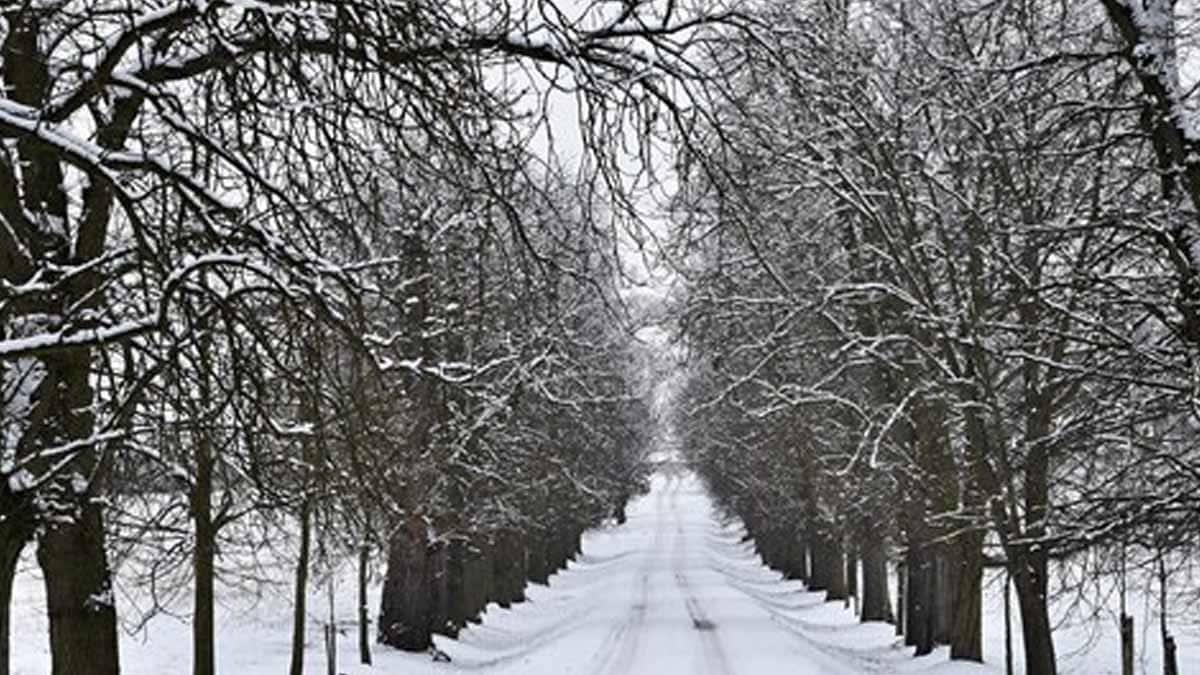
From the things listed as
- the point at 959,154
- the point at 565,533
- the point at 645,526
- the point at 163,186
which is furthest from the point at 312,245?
the point at 645,526

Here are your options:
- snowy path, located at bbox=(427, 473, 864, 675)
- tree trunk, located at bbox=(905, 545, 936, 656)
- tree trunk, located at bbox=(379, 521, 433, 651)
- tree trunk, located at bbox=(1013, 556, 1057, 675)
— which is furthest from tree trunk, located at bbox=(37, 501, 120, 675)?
tree trunk, located at bbox=(905, 545, 936, 656)

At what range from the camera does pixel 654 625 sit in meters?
34.3

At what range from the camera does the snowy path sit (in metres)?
26.5

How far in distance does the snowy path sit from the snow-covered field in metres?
0.05

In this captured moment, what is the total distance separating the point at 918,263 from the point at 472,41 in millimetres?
13688

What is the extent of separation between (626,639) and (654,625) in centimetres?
335

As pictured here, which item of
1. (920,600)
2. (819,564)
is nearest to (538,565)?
(819,564)

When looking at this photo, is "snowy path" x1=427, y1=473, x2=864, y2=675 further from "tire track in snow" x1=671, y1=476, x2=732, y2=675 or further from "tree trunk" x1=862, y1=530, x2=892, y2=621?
"tree trunk" x1=862, y1=530, x2=892, y2=621

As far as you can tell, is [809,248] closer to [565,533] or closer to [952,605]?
[952,605]

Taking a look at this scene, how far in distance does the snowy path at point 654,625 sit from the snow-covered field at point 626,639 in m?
0.05

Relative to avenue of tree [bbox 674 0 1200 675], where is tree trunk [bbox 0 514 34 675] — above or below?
below

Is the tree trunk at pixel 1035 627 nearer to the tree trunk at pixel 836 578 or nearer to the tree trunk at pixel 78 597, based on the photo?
the tree trunk at pixel 78 597

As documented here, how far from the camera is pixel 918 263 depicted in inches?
745

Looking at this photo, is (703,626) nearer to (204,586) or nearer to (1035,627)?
(1035,627)
